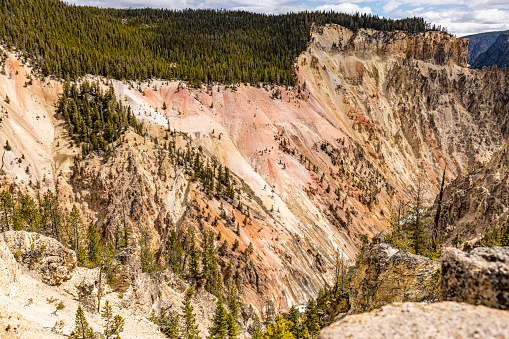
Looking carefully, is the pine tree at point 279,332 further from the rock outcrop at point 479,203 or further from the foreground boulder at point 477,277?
the rock outcrop at point 479,203

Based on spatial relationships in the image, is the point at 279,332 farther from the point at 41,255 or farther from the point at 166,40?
the point at 166,40

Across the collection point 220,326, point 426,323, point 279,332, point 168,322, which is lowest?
point 168,322

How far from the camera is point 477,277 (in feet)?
26.3

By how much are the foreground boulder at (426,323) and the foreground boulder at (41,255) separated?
25.0 meters

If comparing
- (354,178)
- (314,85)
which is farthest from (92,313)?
(314,85)

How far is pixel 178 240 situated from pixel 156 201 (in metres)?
6.59

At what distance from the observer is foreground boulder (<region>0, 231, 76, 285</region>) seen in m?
25.2

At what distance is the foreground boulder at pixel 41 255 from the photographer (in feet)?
82.6

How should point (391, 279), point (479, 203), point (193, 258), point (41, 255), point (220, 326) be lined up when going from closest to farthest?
point (391, 279)
point (41, 255)
point (220, 326)
point (193, 258)
point (479, 203)

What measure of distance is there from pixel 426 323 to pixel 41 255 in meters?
26.9

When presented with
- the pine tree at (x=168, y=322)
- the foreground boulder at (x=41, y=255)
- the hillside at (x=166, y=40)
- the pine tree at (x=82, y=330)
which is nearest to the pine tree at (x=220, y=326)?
the pine tree at (x=168, y=322)

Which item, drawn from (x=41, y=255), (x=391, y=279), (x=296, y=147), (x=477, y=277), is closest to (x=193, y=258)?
(x=41, y=255)

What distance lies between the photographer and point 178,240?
48562 mm

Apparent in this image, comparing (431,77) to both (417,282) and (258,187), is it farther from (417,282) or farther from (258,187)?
(417,282)
